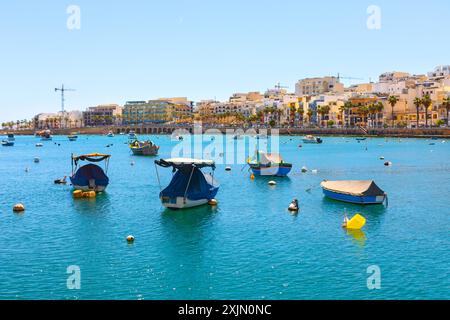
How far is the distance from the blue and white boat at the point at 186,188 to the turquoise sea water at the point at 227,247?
0.99 metres

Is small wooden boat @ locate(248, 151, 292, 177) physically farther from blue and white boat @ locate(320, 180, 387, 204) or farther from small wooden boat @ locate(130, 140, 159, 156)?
small wooden boat @ locate(130, 140, 159, 156)

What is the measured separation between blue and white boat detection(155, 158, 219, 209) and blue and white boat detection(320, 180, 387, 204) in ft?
43.7

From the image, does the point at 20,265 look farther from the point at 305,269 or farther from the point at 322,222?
the point at 322,222

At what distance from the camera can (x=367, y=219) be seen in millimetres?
44500

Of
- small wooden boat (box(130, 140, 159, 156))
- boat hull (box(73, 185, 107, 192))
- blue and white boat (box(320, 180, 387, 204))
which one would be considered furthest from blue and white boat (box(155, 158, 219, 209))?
small wooden boat (box(130, 140, 159, 156))

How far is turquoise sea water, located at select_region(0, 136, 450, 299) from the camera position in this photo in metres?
27.4

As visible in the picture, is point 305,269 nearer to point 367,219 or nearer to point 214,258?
point 214,258

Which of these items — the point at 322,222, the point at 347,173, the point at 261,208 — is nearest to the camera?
the point at 322,222

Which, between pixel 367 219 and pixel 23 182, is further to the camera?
pixel 23 182

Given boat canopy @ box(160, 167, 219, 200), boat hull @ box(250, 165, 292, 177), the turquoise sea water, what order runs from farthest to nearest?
boat hull @ box(250, 165, 292, 177)
boat canopy @ box(160, 167, 219, 200)
the turquoise sea water

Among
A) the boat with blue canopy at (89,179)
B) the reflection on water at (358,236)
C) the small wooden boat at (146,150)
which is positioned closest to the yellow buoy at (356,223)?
the reflection on water at (358,236)

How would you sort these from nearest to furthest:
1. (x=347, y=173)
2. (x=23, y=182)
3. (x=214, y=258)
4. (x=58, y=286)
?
1. (x=58, y=286)
2. (x=214, y=258)
3. (x=23, y=182)
4. (x=347, y=173)

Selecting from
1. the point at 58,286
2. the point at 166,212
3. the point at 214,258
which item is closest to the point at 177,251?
the point at 214,258

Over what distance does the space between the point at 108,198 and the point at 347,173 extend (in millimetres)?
42471
